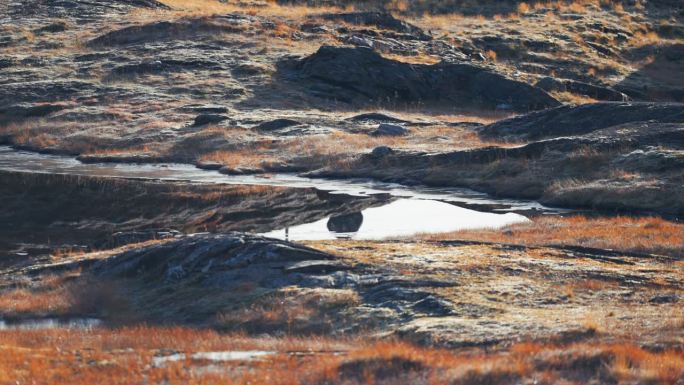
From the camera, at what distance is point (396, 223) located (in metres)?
32.0

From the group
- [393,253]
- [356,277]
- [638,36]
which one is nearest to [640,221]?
[393,253]

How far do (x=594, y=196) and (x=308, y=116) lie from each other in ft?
70.9

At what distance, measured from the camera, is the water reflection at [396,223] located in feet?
98.6

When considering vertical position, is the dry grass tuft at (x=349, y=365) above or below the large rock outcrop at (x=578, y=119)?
above

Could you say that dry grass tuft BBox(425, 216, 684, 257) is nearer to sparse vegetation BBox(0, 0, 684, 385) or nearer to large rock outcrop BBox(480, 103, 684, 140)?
sparse vegetation BBox(0, 0, 684, 385)

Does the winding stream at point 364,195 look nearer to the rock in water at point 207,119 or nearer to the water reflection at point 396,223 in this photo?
the water reflection at point 396,223

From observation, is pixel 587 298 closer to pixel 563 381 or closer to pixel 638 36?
pixel 563 381

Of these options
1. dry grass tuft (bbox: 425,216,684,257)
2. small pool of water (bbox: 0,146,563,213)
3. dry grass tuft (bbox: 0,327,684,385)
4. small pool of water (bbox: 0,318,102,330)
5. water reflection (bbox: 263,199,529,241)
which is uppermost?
dry grass tuft (bbox: 0,327,684,385)

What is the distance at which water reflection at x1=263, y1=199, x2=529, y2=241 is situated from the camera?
30.0 m

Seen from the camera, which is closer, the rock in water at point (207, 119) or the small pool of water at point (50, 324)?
the small pool of water at point (50, 324)

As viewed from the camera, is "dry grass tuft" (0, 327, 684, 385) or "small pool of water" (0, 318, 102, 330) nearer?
"dry grass tuft" (0, 327, 684, 385)

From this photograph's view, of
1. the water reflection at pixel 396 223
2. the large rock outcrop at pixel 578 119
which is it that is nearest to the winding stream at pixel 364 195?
the water reflection at pixel 396 223

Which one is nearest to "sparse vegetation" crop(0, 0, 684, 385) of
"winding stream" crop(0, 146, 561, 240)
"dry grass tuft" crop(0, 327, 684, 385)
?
"dry grass tuft" crop(0, 327, 684, 385)

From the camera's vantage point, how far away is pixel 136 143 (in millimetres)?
50469
